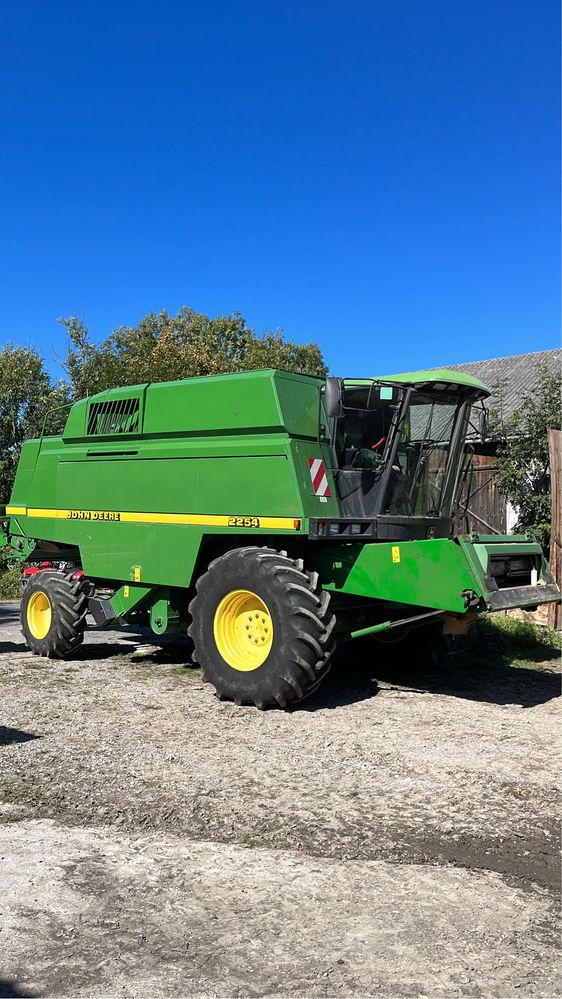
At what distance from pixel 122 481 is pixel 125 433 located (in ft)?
1.74

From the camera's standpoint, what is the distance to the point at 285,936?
3346mm

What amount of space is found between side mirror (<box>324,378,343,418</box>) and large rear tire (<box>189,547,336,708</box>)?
1.36 metres

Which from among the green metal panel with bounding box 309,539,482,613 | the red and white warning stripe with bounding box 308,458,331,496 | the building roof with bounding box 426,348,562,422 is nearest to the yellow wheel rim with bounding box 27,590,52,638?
the green metal panel with bounding box 309,539,482,613

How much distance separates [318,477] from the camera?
747 cm

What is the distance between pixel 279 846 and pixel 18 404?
1909 cm

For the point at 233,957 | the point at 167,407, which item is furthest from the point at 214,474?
the point at 233,957

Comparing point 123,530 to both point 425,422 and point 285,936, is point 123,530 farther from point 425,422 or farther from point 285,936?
point 285,936

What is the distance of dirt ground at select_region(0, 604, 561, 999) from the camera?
3.13 meters

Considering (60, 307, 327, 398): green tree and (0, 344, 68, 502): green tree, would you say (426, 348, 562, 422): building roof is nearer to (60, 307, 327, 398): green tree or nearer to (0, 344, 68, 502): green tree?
(60, 307, 327, 398): green tree

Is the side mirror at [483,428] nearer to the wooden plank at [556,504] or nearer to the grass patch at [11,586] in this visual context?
the wooden plank at [556,504]

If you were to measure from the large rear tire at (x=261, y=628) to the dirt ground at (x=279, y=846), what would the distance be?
0.26 meters

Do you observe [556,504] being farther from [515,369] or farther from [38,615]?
[515,369]

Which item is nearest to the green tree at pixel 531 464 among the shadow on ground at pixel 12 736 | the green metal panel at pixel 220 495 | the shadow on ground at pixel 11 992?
the green metal panel at pixel 220 495

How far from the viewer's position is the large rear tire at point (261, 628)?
275 inches
